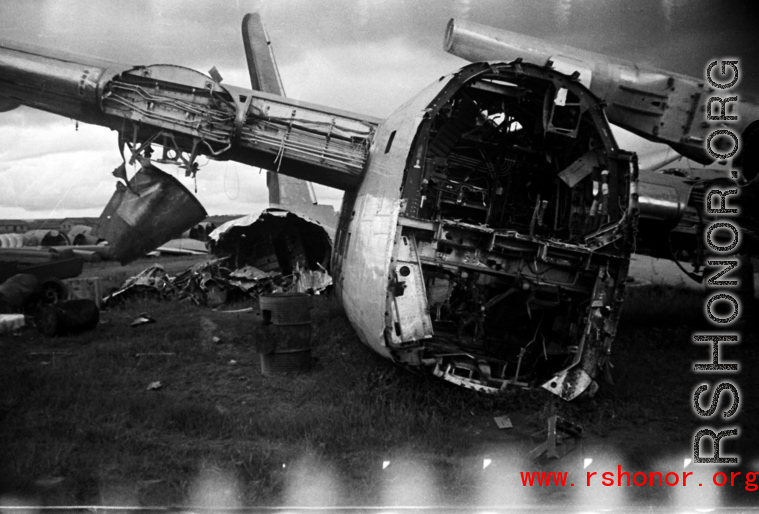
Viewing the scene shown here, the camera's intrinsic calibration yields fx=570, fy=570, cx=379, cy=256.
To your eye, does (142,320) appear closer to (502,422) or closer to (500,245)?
(500,245)

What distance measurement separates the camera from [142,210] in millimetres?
10516

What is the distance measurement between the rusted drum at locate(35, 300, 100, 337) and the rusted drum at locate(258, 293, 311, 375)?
16.7 feet

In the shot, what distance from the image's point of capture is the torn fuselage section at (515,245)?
7.16m

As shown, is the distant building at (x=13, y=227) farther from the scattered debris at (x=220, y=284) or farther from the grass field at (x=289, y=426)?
the grass field at (x=289, y=426)

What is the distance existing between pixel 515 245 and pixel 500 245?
21 cm

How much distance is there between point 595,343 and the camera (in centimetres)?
727

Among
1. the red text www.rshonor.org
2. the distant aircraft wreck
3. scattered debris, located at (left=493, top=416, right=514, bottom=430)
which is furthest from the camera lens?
the distant aircraft wreck

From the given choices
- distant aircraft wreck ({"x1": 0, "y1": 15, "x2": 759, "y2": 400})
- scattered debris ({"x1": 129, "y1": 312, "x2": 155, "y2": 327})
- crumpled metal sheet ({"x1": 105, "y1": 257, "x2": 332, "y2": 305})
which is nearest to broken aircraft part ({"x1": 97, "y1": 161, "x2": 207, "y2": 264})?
distant aircraft wreck ({"x1": 0, "y1": 15, "x2": 759, "y2": 400})

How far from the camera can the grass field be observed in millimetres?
5059

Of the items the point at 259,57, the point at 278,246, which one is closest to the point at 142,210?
the point at 278,246

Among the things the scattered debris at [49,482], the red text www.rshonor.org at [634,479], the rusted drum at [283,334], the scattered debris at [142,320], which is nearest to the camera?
the scattered debris at [49,482]

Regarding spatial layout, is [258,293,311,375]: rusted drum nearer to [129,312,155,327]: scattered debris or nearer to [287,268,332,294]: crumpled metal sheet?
[129,312,155,327]: scattered debris

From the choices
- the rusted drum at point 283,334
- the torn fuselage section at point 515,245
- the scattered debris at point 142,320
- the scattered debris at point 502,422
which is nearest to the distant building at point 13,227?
the scattered debris at point 142,320

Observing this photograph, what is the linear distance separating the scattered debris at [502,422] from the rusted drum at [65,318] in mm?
8995
